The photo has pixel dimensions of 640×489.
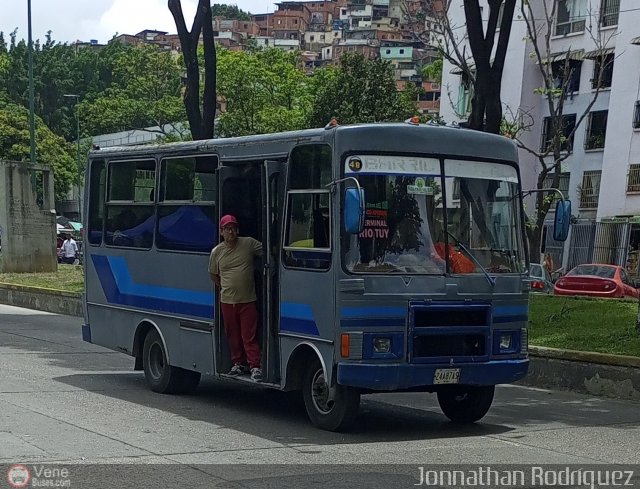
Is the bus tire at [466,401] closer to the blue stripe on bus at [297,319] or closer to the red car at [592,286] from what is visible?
the blue stripe on bus at [297,319]

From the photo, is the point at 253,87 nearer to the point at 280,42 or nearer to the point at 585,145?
the point at 585,145

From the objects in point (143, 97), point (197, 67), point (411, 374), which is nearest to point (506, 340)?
point (411, 374)

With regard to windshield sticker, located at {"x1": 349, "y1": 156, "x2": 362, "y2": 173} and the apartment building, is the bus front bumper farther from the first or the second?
the apartment building

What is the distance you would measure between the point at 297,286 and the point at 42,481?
3415mm

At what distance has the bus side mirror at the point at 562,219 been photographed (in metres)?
10.3

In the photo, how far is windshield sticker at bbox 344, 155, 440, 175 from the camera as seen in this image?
31.5 ft

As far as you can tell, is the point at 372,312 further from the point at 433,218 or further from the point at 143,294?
the point at 143,294

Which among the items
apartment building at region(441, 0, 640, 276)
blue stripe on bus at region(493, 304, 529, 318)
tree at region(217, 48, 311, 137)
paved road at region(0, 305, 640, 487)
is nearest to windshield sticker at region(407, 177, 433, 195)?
blue stripe on bus at region(493, 304, 529, 318)

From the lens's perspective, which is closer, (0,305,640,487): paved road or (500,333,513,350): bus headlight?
(0,305,640,487): paved road

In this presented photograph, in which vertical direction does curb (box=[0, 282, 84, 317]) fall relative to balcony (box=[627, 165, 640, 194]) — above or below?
below

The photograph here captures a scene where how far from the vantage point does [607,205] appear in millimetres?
43281

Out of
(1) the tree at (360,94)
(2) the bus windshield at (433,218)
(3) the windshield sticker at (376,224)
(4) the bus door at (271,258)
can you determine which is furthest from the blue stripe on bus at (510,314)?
(1) the tree at (360,94)

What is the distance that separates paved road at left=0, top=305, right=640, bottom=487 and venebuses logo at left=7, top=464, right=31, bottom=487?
0.25 metres

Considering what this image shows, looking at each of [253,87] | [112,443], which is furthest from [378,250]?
[253,87]
